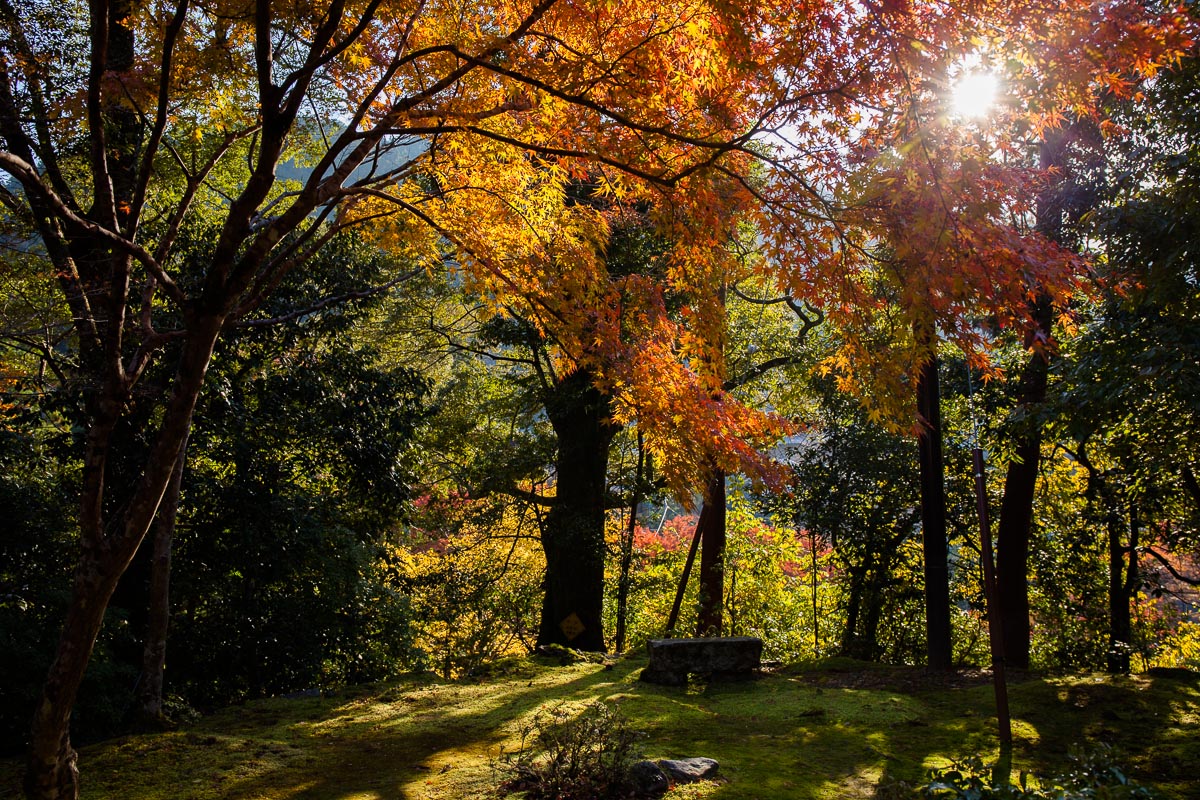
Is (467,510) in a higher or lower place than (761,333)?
lower

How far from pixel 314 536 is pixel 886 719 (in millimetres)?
5446

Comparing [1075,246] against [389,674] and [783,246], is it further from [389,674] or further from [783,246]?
[389,674]

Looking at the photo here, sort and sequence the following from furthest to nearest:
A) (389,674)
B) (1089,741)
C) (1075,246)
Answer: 1. (389,674)
2. (1075,246)
3. (1089,741)

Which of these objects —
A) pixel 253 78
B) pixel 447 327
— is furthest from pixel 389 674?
pixel 253 78

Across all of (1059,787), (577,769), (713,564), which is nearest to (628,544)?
(713,564)

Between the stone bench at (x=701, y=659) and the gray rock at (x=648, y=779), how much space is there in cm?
348

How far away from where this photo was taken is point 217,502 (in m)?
7.39

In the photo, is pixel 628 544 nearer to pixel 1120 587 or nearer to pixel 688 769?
pixel 1120 587

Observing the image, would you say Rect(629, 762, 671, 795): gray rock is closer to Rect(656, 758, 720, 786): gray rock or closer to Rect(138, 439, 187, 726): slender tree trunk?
Rect(656, 758, 720, 786): gray rock

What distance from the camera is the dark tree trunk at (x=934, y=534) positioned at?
7316 millimetres

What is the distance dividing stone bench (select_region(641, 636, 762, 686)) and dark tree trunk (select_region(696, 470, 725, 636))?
7.15ft

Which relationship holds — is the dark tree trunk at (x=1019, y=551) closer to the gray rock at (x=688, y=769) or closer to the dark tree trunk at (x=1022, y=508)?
the dark tree trunk at (x=1022, y=508)

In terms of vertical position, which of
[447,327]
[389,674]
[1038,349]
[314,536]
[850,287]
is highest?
[447,327]

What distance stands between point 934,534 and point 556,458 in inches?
Result: 190
